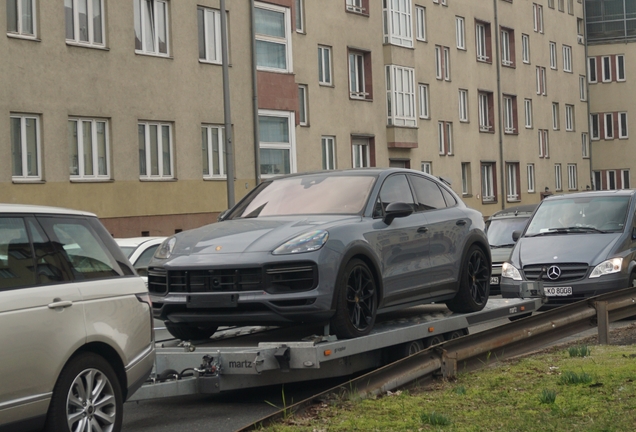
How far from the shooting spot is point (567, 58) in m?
67.6

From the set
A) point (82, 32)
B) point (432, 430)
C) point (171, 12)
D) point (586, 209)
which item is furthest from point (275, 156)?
point (432, 430)

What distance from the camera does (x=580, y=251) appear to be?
52.2 feet

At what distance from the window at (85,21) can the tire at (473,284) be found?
19200 mm

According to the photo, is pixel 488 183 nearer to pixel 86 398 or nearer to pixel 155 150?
pixel 155 150

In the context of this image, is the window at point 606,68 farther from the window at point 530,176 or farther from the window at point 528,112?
the window at point 530,176

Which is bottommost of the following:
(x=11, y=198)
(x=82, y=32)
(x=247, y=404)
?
(x=247, y=404)

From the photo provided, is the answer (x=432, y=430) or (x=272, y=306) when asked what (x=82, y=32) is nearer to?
(x=272, y=306)

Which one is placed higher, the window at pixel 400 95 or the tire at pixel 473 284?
the window at pixel 400 95

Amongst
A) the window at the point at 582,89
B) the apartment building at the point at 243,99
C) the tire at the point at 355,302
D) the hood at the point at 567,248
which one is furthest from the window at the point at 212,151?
the window at the point at 582,89

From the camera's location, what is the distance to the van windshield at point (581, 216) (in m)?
16.4

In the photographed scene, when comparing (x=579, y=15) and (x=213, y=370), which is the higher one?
(x=579, y=15)

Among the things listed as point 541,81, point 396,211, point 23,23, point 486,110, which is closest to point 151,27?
point 23,23

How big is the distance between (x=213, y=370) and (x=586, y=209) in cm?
997

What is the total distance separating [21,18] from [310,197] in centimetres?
1879
